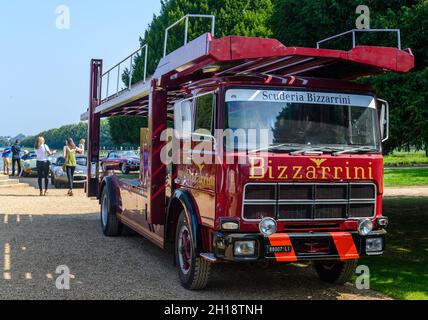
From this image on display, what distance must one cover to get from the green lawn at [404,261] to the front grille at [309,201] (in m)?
1.14

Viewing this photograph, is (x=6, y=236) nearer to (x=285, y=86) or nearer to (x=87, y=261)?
(x=87, y=261)

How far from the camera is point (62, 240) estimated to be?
33.4 feet

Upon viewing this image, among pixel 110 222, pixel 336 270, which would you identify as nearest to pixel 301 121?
pixel 336 270

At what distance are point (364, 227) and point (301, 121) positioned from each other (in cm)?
136

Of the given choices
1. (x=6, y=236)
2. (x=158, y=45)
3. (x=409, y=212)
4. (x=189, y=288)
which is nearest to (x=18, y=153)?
(x=158, y=45)

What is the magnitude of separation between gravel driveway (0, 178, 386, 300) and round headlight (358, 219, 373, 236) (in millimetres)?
812

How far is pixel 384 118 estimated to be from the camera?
6.73 meters

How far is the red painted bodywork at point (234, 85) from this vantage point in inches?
230

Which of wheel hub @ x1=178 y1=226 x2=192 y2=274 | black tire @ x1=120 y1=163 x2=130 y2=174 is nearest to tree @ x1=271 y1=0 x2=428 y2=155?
black tire @ x1=120 y1=163 x2=130 y2=174

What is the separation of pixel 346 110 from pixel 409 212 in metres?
9.09

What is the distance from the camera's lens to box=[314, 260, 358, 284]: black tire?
22.4 feet

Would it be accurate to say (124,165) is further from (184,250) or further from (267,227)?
(267,227)

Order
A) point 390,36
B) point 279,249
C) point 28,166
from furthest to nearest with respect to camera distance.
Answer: point 28,166 < point 390,36 < point 279,249

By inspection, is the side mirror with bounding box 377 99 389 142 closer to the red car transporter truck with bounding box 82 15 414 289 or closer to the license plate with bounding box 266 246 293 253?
the red car transporter truck with bounding box 82 15 414 289
